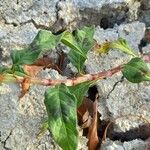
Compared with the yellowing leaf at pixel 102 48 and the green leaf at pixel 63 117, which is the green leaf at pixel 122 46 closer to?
the yellowing leaf at pixel 102 48

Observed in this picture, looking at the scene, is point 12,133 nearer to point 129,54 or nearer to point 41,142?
point 41,142

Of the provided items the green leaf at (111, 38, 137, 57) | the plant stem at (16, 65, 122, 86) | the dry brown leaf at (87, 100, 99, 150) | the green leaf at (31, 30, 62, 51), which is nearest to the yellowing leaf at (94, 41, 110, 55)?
the green leaf at (111, 38, 137, 57)

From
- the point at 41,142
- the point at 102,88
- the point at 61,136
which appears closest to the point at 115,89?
the point at 102,88

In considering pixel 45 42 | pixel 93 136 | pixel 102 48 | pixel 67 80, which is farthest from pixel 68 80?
pixel 102 48

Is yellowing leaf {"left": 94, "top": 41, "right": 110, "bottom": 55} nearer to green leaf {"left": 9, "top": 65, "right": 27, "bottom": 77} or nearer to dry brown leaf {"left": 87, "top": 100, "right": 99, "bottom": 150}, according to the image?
dry brown leaf {"left": 87, "top": 100, "right": 99, "bottom": 150}

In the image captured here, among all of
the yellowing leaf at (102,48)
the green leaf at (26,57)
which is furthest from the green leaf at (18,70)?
the yellowing leaf at (102,48)
